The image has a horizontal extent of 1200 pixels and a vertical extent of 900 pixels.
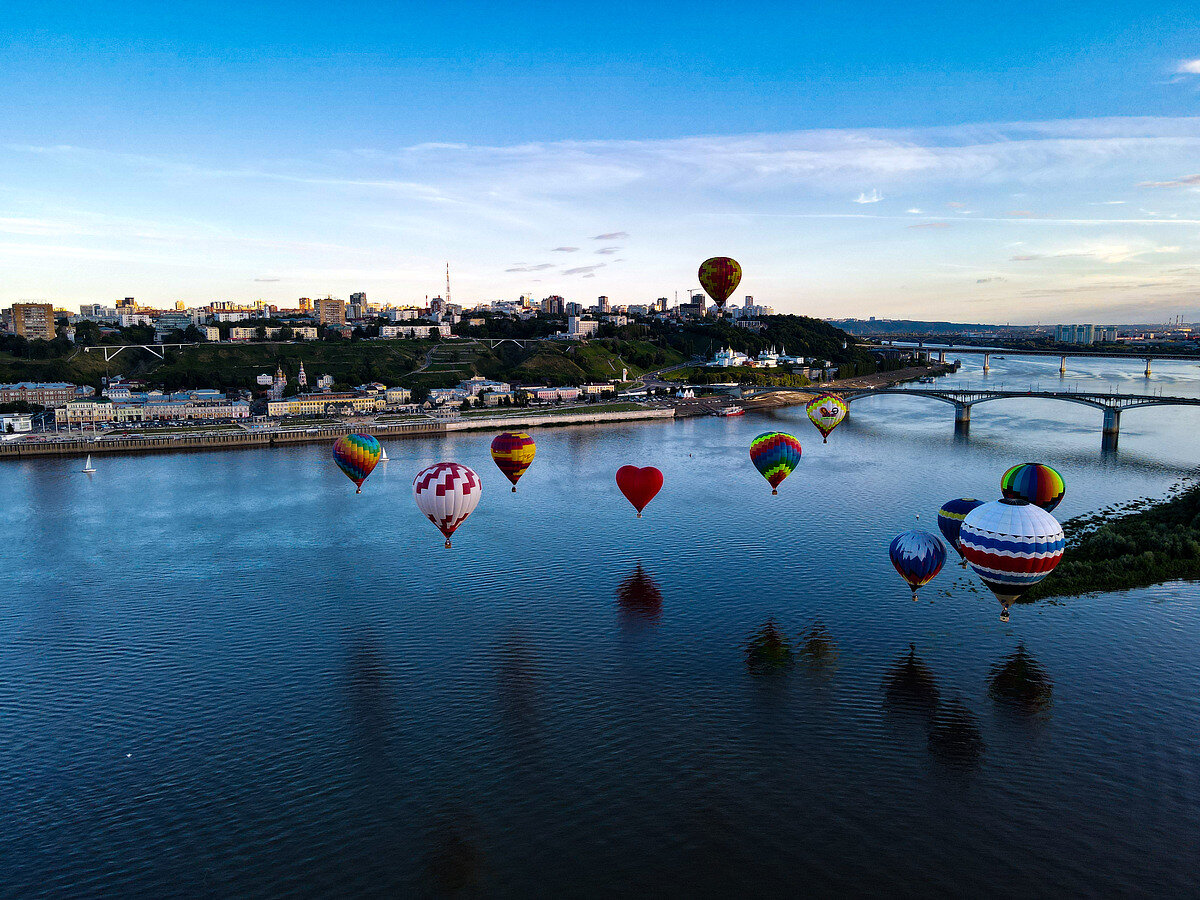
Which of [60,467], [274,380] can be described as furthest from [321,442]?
[274,380]

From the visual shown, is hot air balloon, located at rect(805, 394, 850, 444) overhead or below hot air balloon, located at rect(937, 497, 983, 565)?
overhead

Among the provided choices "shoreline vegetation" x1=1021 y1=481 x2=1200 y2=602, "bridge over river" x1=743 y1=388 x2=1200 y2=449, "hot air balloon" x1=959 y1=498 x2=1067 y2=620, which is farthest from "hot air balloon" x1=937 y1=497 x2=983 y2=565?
"bridge over river" x1=743 y1=388 x2=1200 y2=449

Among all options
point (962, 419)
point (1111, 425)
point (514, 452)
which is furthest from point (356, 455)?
point (962, 419)

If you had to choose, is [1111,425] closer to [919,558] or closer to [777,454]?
[777,454]

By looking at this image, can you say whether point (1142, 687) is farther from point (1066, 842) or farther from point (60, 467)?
point (60, 467)

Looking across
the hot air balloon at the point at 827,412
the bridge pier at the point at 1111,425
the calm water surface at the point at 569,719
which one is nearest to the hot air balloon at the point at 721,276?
the hot air balloon at the point at 827,412

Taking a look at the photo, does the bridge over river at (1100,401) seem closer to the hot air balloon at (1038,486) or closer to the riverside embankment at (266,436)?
the riverside embankment at (266,436)

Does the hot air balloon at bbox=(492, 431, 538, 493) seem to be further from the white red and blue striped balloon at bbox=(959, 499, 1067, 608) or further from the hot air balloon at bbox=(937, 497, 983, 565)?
the white red and blue striped balloon at bbox=(959, 499, 1067, 608)
